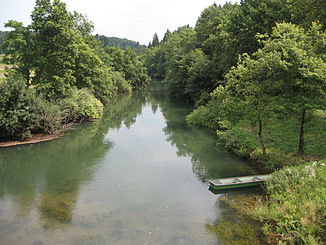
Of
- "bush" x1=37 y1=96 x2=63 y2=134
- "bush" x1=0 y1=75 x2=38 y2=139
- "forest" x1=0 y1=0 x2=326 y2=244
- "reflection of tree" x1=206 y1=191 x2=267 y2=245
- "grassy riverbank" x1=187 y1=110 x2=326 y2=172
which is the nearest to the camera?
"reflection of tree" x1=206 y1=191 x2=267 y2=245

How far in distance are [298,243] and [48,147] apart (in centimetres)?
1824

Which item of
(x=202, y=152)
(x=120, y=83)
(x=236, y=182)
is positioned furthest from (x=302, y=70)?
(x=120, y=83)

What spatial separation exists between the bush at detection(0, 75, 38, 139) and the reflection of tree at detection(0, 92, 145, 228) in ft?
5.13

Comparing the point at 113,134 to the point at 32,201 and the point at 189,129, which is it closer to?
the point at 189,129

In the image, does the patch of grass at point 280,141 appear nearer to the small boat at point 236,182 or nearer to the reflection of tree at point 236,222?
the small boat at point 236,182

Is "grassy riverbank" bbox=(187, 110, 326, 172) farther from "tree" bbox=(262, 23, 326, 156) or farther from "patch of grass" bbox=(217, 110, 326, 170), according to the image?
"tree" bbox=(262, 23, 326, 156)

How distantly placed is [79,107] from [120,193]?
16.5m

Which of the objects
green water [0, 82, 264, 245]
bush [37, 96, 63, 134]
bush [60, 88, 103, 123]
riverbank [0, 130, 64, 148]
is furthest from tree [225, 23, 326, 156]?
bush [60, 88, 103, 123]

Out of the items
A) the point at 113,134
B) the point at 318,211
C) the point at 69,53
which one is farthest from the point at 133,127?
the point at 318,211

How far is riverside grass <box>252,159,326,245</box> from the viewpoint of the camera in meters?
8.73

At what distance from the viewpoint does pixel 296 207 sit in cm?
998

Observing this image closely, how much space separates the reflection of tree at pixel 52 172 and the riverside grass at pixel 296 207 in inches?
322

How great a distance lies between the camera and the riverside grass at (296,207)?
344 inches

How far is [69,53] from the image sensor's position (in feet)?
87.2
